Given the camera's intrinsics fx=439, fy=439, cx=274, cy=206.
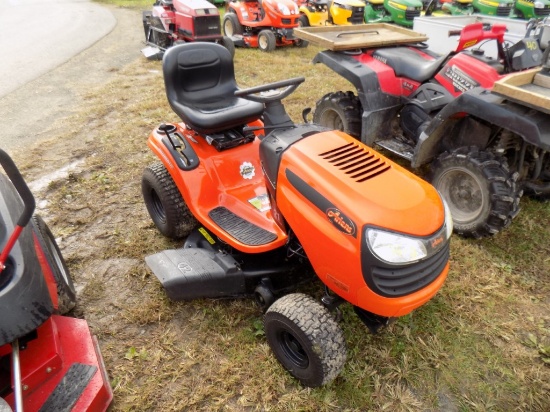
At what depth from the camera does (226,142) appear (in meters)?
2.82

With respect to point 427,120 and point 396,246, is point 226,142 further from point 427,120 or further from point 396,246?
point 427,120

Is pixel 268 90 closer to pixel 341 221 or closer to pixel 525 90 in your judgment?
pixel 341 221

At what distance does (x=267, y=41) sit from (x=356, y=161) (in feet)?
22.3

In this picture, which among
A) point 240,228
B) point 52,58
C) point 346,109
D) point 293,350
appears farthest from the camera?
point 52,58

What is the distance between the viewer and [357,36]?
4.32 metres

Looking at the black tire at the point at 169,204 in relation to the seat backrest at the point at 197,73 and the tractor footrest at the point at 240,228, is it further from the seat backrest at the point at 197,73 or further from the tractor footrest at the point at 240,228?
the seat backrest at the point at 197,73

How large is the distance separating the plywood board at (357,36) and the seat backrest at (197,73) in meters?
1.22

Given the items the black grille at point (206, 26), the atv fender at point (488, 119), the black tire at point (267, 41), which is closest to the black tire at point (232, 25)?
the black tire at point (267, 41)

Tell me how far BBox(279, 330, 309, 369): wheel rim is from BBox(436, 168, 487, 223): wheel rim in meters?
1.67

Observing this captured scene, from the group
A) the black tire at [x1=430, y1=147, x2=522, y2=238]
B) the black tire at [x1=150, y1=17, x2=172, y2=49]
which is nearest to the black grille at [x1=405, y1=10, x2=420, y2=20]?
the black tire at [x1=150, y1=17, x2=172, y2=49]

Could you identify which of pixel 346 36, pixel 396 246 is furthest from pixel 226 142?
pixel 346 36

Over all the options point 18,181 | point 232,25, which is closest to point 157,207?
point 18,181

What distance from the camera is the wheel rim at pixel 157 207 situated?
312cm

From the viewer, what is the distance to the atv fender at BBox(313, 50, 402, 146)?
12.4 ft
